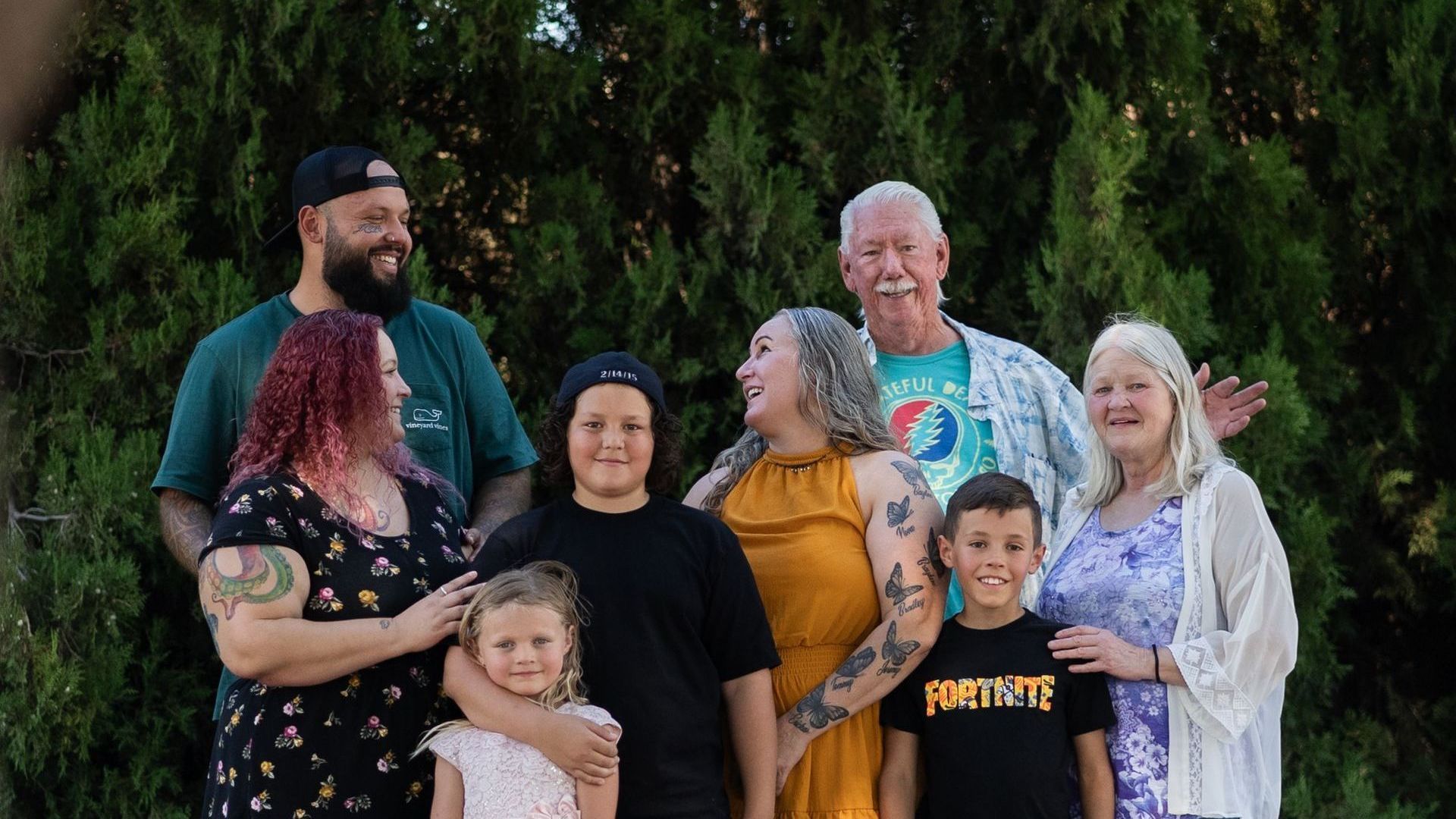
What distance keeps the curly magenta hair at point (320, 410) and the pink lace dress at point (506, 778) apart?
531mm

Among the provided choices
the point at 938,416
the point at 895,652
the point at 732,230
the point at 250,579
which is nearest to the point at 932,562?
the point at 895,652

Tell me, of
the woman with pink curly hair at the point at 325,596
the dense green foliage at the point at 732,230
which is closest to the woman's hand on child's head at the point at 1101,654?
the woman with pink curly hair at the point at 325,596

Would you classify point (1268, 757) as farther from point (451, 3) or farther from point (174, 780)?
point (451, 3)

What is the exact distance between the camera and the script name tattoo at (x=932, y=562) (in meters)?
3.05

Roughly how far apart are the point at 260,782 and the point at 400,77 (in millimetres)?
2980

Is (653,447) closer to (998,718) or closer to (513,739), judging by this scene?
(513,739)

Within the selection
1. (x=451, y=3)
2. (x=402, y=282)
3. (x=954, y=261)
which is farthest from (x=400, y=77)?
(x=954, y=261)

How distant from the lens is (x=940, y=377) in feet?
13.3

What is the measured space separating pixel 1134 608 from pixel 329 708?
170 centimetres

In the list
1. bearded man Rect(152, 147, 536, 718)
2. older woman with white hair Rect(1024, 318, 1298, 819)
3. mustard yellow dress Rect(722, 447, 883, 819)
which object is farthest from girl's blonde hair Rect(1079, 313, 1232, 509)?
bearded man Rect(152, 147, 536, 718)

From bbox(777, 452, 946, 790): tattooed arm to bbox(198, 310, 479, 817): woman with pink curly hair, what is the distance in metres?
0.76

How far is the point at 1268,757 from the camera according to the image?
10.3 ft

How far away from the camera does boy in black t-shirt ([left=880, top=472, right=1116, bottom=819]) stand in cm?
296

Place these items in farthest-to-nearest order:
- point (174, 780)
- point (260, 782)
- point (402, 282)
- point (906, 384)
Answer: point (174, 780)
point (906, 384)
point (402, 282)
point (260, 782)
